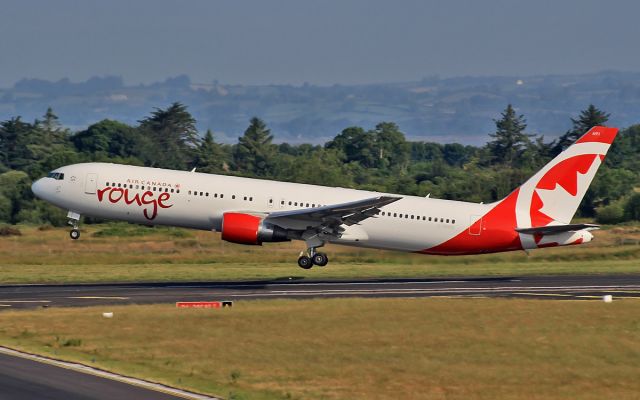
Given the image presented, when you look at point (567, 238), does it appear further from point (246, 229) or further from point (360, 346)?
point (360, 346)

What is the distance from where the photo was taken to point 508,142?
566 feet

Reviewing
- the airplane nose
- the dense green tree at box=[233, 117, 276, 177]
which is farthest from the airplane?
the dense green tree at box=[233, 117, 276, 177]

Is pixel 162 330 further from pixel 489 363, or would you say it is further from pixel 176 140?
pixel 176 140

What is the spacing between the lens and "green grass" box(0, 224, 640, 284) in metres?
54.7

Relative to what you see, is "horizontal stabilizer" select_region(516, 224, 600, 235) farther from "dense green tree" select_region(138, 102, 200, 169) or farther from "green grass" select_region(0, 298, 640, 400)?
"dense green tree" select_region(138, 102, 200, 169)

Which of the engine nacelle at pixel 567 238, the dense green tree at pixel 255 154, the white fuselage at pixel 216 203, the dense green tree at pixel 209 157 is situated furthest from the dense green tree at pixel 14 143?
the engine nacelle at pixel 567 238

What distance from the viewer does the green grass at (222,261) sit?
179ft

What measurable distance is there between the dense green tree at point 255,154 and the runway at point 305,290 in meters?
92.4

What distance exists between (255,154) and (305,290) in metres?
112

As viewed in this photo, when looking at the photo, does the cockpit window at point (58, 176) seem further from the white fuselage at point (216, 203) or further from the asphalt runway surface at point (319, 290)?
the asphalt runway surface at point (319, 290)

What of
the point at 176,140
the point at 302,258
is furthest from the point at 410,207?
the point at 176,140

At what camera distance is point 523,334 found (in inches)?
1455

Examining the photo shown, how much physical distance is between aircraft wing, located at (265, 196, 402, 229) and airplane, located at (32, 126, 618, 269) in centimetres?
6

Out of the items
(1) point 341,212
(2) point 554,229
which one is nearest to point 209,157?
(1) point 341,212
